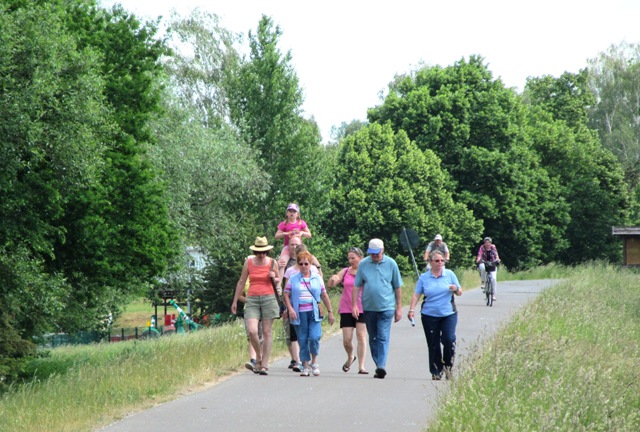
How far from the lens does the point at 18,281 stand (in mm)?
22984

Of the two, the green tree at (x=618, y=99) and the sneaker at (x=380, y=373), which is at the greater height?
the green tree at (x=618, y=99)

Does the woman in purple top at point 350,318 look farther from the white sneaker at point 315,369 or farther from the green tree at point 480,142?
the green tree at point 480,142

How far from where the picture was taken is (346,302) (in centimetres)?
1421

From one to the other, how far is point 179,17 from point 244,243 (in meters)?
28.7

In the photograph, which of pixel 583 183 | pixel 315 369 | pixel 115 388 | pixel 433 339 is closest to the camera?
pixel 115 388

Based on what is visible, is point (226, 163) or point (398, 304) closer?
point (398, 304)

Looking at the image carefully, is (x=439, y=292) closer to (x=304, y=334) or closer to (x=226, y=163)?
(x=304, y=334)

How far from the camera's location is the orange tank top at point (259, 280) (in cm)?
1405

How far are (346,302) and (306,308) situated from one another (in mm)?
587

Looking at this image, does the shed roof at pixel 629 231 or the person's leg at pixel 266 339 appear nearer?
the person's leg at pixel 266 339

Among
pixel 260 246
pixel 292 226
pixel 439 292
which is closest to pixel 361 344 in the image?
pixel 439 292

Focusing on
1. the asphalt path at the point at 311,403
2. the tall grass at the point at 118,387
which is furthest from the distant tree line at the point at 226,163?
the asphalt path at the point at 311,403

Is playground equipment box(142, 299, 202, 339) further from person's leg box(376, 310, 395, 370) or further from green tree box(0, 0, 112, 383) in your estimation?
person's leg box(376, 310, 395, 370)

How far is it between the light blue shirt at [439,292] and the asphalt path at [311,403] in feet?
1.95
